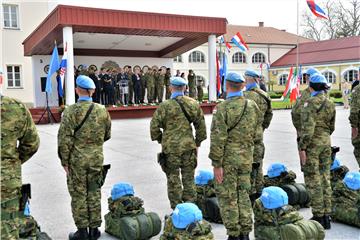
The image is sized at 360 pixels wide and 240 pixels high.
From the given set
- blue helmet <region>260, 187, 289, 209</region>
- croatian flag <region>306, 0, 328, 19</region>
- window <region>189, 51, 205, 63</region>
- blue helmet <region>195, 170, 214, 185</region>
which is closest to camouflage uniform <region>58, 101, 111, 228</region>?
blue helmet <region>195, 170, 214, 185</region>

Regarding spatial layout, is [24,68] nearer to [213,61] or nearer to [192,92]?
[192,92]

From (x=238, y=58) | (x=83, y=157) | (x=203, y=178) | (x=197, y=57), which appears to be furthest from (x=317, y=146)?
(x=238, y=58)

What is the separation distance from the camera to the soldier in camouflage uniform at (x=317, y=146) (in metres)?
4.67

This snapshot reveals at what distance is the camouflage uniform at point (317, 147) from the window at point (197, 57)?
4426cm

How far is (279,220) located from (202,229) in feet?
2.90

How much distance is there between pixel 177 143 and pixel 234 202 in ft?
3.51

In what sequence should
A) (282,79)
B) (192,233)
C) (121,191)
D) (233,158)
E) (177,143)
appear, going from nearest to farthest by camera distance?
1. (192,233)
2. (233,158)
3. (121,191)
4. (177,143)
5. (282,79)

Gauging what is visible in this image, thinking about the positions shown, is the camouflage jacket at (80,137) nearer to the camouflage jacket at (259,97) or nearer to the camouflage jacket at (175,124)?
the camouflage jacket at (175,124)

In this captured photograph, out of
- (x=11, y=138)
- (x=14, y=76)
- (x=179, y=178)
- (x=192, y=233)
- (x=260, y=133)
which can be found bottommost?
(x=192, y=233)

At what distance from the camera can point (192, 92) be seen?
23.6 metres

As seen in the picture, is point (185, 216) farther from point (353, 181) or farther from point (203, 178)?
point (353, 181)

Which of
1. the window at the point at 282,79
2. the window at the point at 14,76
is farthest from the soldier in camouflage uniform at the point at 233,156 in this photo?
the window at the point at 282,79

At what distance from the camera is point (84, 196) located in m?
4.42

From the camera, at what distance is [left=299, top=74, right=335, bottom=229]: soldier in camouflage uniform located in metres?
4.67
